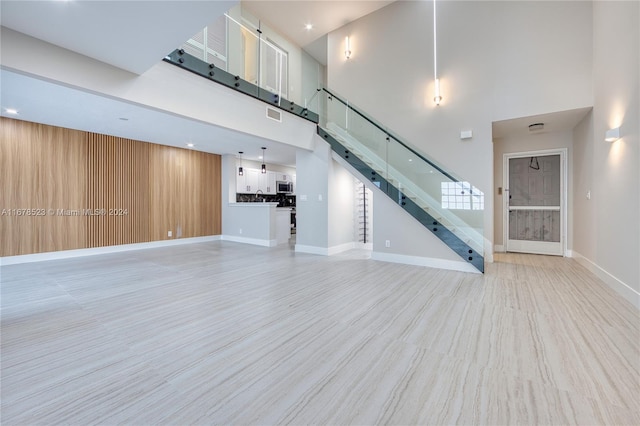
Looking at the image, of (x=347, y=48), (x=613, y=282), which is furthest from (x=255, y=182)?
(x=613, y=282)

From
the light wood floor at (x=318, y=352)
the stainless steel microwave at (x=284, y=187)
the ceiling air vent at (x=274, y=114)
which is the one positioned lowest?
the light wood floor at (x=318, y=352)

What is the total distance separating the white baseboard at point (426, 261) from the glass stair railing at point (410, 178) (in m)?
0.13

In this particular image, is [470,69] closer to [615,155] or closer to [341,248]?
[615,155]

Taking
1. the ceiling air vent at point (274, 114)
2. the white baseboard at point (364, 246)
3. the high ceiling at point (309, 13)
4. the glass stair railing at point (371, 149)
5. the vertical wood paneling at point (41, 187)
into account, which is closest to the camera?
the glass stair railing at point (371, 149)

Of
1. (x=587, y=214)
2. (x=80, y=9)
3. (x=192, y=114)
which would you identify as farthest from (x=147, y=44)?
(x=587, y=214)

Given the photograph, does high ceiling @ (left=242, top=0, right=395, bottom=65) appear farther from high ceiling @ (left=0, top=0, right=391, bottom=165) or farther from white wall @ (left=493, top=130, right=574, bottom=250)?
white wall @ (left=493, top=130, right=574, bottom=250)

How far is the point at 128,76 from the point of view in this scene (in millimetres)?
3457

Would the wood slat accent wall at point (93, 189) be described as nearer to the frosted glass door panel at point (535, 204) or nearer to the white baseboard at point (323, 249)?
the white baseboard at point (323, 249)

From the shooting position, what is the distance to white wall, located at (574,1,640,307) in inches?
125

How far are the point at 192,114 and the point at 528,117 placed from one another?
5978 mm

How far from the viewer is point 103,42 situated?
9.25 feet

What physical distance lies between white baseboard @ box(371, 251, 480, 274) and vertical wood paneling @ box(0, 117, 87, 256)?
662 cm

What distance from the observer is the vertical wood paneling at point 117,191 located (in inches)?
243

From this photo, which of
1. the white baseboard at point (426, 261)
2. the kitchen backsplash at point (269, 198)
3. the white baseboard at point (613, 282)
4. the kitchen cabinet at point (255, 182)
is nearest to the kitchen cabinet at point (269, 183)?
the kitchen cabinet at point (255, 182)
